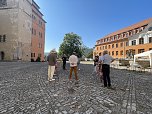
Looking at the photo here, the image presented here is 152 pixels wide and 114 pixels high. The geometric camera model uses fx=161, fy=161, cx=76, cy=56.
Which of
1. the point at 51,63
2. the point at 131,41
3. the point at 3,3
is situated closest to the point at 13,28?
the point at 3,3

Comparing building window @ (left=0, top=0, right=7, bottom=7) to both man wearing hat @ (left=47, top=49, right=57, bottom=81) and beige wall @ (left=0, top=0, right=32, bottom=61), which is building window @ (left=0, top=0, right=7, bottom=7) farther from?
man wearing hat @ (left=47, top=49, right=57, bottom=81)

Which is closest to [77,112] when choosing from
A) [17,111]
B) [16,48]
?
[17,111]

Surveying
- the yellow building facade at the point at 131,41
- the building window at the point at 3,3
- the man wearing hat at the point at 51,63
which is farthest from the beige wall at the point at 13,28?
the man wearing hat at the point at 51,63

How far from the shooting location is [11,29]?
4278 centimetres

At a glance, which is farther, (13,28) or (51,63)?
(13,28)

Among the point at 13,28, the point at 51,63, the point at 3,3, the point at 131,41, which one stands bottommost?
the point at 51,63

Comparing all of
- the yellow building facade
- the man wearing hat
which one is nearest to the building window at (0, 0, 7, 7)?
the yellow building facade

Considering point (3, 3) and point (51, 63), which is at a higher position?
point (3, 3)

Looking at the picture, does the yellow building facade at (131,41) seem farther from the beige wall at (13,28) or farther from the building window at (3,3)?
the building window at (3,3)

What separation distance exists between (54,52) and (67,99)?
473 cm

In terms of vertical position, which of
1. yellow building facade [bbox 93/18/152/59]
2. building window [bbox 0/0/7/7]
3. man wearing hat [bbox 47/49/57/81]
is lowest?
man wearing hat [bbox 47/49/57/81]

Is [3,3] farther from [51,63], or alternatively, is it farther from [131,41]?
[51,63]

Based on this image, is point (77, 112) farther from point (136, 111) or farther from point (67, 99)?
point (136, 111)

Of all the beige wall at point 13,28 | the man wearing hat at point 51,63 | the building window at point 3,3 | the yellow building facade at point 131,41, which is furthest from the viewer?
the yellow building facade at point 131,41
